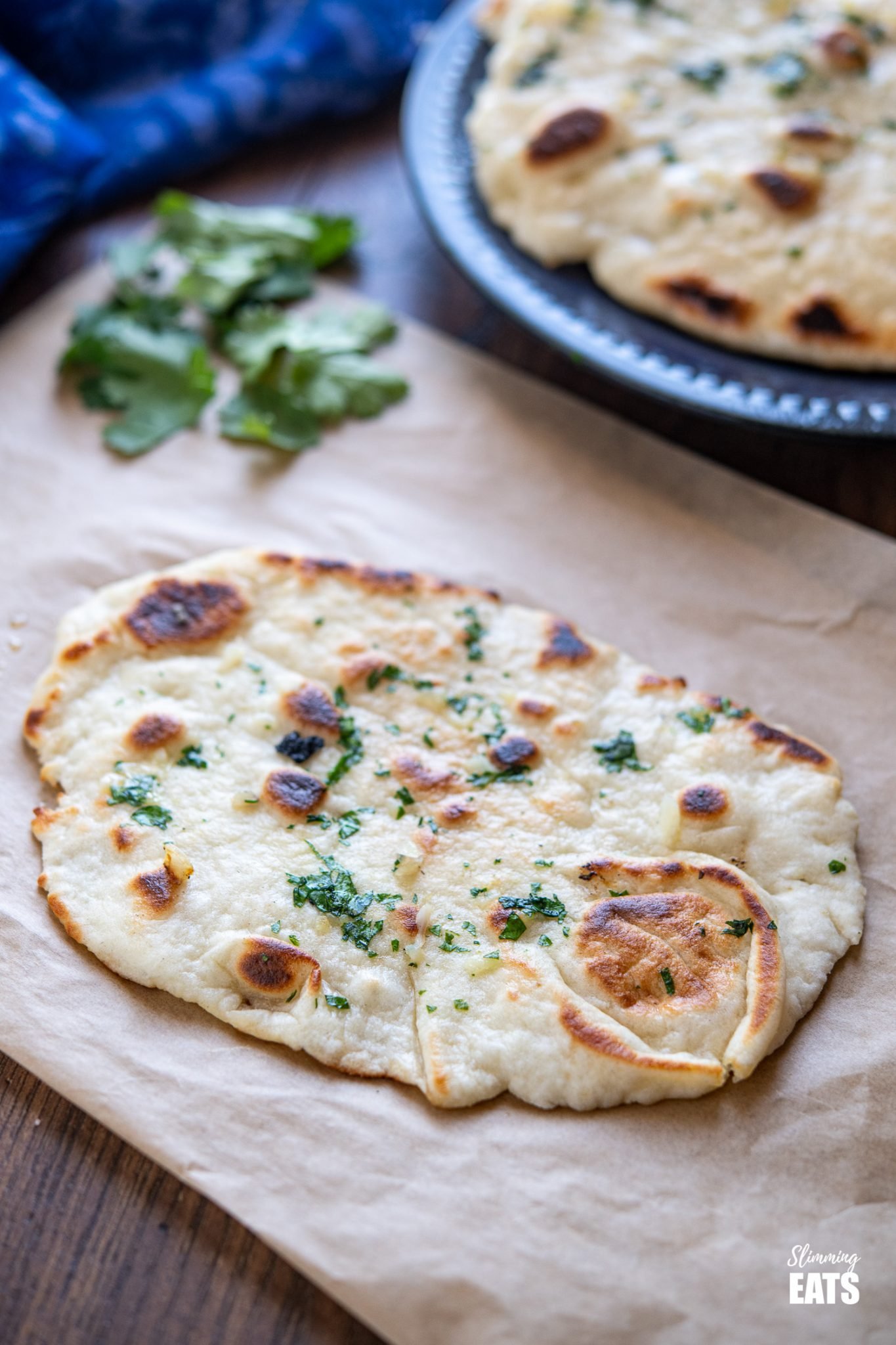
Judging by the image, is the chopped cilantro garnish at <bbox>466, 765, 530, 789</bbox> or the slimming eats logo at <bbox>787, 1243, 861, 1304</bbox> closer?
the slimming eats logo at <bbox>787, 1243, 861, 1304</bbox>

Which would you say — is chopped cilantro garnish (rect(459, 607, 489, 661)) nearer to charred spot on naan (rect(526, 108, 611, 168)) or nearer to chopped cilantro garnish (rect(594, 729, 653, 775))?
chopped cilantro garnish (rect(594, 729, 653, 775))

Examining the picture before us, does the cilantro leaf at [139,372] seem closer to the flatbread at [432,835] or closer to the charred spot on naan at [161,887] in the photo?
the flatbread at [432,835]

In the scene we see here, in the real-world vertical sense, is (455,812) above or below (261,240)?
below

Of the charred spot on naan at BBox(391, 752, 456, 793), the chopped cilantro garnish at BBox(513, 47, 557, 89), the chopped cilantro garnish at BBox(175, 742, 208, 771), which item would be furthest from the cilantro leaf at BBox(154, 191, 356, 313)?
the charred spot on naan at BBox(391, 752, 456, 793)

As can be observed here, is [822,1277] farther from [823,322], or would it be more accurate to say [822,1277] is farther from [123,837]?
[823,322]

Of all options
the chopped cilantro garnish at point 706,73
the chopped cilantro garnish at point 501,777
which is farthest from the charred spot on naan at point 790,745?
the chopped cilantro garnish at point 706,73

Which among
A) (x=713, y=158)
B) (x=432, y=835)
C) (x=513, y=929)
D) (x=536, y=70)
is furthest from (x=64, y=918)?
(x=536, y=70)
